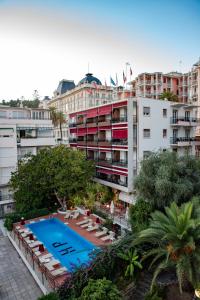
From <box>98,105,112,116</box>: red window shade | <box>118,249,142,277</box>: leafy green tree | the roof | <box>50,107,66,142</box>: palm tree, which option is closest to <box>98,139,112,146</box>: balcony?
<box>98,105,112,116</box>: red window shade

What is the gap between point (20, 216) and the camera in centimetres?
2350

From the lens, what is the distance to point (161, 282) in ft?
42.5

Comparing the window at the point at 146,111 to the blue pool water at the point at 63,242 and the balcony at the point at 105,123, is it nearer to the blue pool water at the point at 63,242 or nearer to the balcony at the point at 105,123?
the balcony at the point at 105,123

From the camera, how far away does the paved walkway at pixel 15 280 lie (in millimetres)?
13961

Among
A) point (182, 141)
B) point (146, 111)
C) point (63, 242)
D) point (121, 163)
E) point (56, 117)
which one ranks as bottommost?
point (63, 242)

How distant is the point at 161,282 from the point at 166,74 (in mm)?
58915

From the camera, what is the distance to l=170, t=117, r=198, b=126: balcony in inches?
1196

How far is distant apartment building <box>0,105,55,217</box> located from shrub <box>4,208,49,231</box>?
473 cm

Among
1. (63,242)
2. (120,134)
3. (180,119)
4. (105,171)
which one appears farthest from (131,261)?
(180,119)

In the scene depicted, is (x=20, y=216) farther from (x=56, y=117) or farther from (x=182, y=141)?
(x=56, y=117)

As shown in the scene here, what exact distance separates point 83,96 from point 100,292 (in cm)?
4925

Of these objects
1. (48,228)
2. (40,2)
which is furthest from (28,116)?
(40,2)


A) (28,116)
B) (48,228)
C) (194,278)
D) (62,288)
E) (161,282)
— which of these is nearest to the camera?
(194,278)

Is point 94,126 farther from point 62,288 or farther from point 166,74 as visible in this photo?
point 166,74
